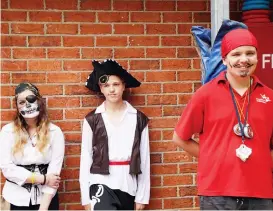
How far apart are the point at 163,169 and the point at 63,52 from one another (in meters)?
1.36

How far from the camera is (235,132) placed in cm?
283

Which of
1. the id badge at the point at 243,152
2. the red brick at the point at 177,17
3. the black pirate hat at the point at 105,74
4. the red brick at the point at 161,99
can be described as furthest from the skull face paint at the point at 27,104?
the id badge at the point at 243,152

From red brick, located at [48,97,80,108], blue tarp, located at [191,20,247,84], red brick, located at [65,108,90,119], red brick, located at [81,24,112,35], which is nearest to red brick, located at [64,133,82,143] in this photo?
red brick, located at [65,108,90,119]

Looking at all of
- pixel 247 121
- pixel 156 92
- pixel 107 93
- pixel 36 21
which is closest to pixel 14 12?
pixel 36 21

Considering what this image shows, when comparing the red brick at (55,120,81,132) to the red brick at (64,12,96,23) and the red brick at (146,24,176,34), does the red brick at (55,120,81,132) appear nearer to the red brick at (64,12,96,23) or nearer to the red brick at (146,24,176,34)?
the red brick at (64,12,96,23)

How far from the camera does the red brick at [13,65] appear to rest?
414 centimetres

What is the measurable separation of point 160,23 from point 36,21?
1.07m

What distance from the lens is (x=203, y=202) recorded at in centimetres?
293

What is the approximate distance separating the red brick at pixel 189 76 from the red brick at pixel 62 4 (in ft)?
3.60

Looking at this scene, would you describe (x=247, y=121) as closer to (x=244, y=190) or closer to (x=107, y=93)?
(x=244, y=190)

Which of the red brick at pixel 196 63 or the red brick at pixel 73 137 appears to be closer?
the red brick at pixel 73 137

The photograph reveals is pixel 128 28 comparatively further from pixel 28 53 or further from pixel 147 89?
pixel 28 53

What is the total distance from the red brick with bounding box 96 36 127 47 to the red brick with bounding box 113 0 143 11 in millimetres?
251

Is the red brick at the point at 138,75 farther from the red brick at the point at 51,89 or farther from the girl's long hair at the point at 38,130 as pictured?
the girl's long hair at the point at 38,130
